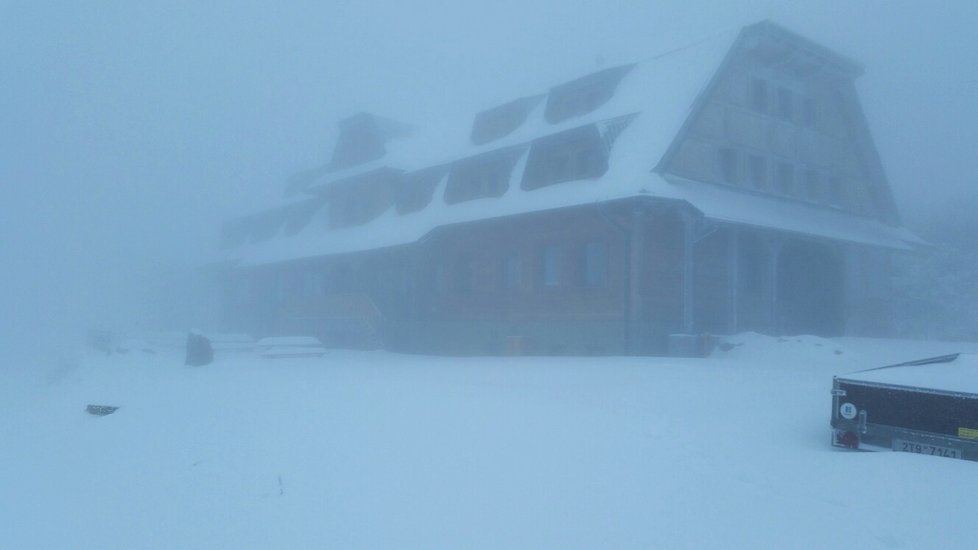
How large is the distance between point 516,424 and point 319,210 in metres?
28.1

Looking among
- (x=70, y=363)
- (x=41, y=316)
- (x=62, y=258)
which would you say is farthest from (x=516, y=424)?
(x=62, y=258)

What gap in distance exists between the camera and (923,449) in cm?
755

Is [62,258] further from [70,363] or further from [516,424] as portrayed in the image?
[516,424]

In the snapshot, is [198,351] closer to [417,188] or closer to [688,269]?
[417,188]

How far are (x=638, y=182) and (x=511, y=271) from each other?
20.8 feet

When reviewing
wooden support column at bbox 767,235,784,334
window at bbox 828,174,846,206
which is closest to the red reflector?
wooden support column at bbox 767,235,784,334

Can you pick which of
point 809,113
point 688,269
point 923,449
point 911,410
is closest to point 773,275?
point 688,269

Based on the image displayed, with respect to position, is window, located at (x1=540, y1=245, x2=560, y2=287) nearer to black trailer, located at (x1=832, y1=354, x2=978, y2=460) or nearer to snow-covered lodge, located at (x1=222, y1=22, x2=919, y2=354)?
snow-covered lodge, located at (x1=222, y1=22, x2=919, y2=354)

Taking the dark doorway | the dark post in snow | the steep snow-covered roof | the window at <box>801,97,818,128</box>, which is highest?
the window at <box>801,97,818,128</box>

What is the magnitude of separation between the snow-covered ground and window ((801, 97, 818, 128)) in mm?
11795

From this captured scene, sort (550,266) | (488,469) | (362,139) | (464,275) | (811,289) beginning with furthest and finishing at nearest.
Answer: (362,139), (464,275), (811,289), (550,266), (488,469)

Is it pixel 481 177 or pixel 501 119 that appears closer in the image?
pixel 481 177

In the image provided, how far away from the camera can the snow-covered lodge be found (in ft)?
65.8

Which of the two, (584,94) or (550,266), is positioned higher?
(584,94)
